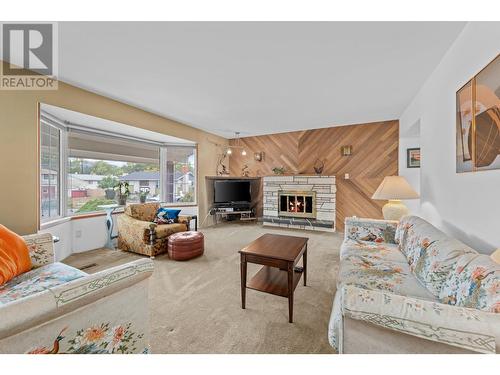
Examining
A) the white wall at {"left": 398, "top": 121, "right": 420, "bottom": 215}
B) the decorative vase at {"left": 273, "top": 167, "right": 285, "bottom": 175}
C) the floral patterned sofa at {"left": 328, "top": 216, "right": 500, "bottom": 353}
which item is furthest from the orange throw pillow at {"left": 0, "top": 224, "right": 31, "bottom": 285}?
the white wall at {"left": 398, "top": 121, "right": 420, "bottom": 215}

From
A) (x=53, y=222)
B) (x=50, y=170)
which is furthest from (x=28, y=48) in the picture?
(x=53, y=222)

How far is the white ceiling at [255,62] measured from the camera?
67.7 inches

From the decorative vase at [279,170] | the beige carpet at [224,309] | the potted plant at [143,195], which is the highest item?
the decorative vase at [279,170]

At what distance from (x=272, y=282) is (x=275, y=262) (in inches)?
16.5

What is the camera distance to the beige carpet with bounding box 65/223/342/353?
1.48m

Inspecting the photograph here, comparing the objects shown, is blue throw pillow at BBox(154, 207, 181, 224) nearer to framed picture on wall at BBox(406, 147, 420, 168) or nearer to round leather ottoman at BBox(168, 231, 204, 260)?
round leather ottoman at BBox(168, 231, 204, 260)

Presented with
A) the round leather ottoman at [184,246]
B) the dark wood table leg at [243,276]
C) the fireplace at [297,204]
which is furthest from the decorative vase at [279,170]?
the dark wood table leg at [243,276]

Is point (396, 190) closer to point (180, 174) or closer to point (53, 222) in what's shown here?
point (180, 174)

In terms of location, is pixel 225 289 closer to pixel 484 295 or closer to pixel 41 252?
pixel 41 252

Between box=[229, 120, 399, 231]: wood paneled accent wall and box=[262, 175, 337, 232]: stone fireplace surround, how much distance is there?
240mm

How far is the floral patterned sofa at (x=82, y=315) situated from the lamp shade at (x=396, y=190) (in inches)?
114

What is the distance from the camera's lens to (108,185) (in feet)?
13.5

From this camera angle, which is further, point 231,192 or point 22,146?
point 231,192

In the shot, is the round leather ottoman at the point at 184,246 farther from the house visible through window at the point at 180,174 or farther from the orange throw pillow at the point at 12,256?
the house visible through window at the point at 180,174
